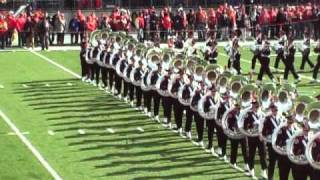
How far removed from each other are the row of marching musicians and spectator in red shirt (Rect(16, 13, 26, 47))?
447 inches

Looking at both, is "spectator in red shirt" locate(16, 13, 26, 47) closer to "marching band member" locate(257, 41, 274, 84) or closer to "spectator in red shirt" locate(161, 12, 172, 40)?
"spectator in red shirt" locate(161, 12, 172, 40)

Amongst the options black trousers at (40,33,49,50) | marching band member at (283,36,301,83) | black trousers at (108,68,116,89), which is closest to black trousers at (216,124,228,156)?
black trousers at (108,68,116,89)

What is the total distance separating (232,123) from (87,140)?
412cm

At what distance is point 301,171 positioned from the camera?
46.7ft

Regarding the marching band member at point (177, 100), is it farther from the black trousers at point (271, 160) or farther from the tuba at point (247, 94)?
the black trousers at point (271, 160)

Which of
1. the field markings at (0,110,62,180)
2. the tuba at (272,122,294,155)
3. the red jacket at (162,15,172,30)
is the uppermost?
the red jacket at (162,15,172,30)

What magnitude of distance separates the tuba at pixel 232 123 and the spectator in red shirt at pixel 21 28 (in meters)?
21.4

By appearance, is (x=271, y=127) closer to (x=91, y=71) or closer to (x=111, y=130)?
(x=111, y=130)

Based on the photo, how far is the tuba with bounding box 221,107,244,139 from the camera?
1658cm

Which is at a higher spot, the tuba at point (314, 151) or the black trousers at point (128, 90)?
the tuba at point (314, 151)

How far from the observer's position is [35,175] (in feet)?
52.8

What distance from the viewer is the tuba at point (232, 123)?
54.4ft

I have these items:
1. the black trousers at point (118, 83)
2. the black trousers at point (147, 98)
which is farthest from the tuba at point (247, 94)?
the black trousers at point (118, 83)

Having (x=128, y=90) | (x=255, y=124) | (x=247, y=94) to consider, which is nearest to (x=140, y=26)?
(x=128, y=90)
